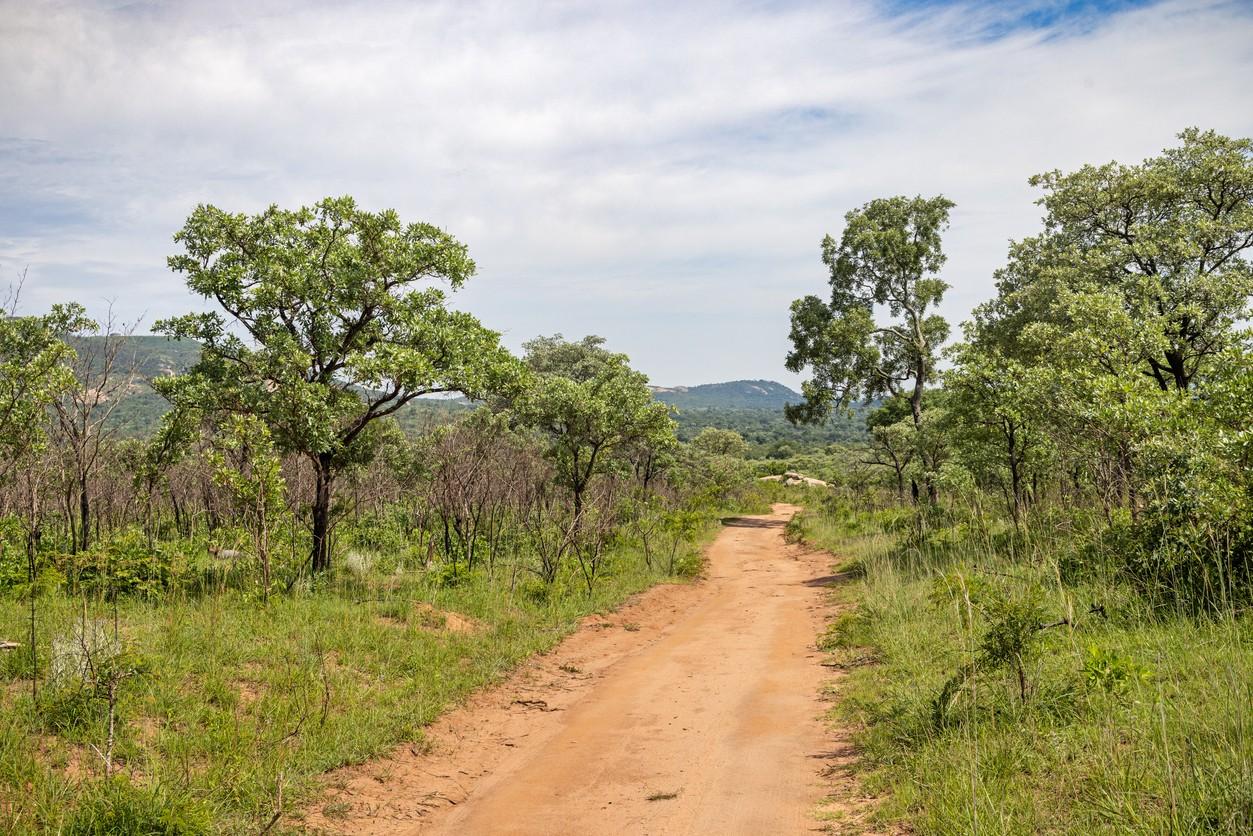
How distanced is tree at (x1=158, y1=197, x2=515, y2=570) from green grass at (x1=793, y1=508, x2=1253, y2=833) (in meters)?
9.49

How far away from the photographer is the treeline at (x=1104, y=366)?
8.54 meters

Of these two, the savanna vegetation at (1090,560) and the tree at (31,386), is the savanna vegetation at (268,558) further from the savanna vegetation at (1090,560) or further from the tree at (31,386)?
the savanna vegetation at (1090,560)

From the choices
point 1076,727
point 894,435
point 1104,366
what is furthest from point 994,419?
point 894,435

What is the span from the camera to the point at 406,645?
9.93 m

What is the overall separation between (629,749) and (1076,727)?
4213mm

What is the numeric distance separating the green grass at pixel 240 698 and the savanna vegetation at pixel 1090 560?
509cm

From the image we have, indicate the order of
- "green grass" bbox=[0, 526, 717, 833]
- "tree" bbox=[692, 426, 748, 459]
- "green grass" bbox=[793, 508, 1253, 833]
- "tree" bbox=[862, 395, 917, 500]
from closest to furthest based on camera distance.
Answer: "green grass" bbox=[793, 508, 1253, 833]
"green grass" bbox=[0, 526, 717, 833]
"tree" bbox=[862, 395, 917, 500]
"tree" bbox=[692, 426, 748, 459]

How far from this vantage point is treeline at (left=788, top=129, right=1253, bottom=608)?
854 cm

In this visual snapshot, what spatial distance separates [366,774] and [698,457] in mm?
39464

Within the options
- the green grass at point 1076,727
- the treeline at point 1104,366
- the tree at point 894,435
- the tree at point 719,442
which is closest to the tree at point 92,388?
the green grass at point 1076,727

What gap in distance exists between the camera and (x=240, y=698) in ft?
24.6

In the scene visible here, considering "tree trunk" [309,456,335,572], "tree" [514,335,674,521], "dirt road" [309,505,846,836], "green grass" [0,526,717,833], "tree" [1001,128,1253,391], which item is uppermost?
"tree" [1001,128,1253,391]

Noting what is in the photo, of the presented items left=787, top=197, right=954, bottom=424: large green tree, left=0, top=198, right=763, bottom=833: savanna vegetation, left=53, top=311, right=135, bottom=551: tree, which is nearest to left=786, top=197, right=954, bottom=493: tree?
left=787, top=197, right=954, bottom=424: large green tree

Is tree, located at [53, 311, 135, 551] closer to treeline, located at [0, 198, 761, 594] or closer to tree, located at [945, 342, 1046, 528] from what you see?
treeline, located at [0, 198, 761, 594]
